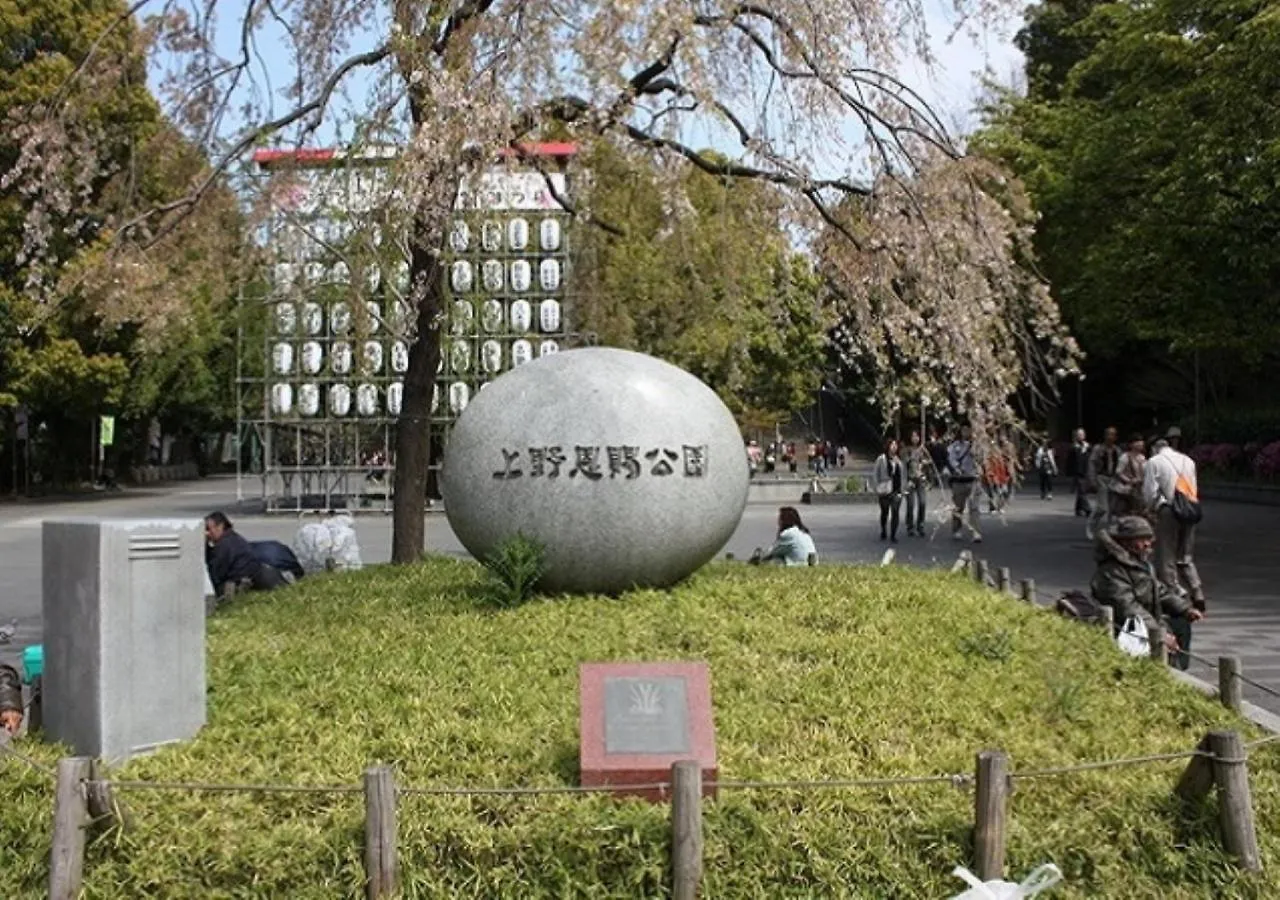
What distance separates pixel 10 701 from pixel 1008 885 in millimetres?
5828

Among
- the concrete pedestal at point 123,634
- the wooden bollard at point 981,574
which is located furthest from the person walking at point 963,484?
the concrete pedestal at point 123,634

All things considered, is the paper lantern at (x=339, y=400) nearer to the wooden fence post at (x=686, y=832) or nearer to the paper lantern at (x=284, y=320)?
the paper lantern at (x=284, y=320)

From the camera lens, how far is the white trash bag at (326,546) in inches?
592

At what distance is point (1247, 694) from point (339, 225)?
34.5 ft

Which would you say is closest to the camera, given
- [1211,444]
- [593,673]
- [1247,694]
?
[593,673]

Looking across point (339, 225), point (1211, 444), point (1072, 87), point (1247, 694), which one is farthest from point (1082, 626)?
point (1211, 444)

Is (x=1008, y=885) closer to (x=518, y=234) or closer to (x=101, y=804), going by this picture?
(x=101, y=804)

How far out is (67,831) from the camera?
5750 mm

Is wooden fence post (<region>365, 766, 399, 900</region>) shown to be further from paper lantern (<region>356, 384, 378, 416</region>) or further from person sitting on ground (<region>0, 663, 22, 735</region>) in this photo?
paper lantern (<region>356, 384, 378, 416</region>)

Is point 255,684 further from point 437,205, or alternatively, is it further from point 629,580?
point 437,205

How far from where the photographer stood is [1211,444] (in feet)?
127

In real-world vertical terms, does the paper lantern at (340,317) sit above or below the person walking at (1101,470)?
above

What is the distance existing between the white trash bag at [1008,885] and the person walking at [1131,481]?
994 centimetres

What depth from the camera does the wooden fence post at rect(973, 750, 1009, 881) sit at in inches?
227
